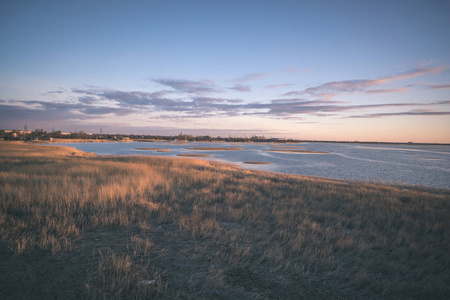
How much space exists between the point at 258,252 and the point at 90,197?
6.27 meters

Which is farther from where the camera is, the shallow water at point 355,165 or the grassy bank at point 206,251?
the shallow water at point 355,165

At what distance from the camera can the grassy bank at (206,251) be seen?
3482 mm

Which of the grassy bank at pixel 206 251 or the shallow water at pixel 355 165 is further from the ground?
the grassy bank at pixel 206 251

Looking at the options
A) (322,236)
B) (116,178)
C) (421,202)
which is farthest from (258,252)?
(421,202)

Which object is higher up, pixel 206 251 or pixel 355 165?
pixel 206 251

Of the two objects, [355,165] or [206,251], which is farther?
[355,165]

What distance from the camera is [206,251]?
15.3 feet

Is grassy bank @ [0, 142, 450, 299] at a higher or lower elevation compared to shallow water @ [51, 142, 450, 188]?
higher

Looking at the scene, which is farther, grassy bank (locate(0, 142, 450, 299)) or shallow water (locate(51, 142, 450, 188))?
shallow water (locate(51, 142, 450, 188))

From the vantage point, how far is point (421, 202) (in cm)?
1046

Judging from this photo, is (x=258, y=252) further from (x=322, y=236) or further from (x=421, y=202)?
(x=421, y=202)

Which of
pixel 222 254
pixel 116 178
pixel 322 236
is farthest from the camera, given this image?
pixel 116 178

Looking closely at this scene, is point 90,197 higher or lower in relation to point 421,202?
higher

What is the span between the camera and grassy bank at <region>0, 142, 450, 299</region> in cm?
348
